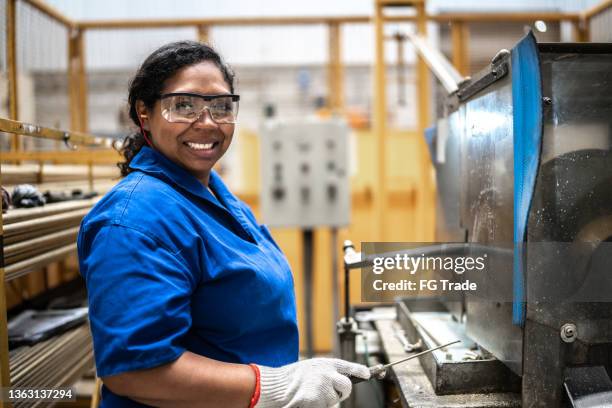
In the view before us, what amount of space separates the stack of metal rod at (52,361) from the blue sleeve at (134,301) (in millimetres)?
532

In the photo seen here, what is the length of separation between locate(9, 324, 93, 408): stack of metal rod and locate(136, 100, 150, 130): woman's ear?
26.6 inches

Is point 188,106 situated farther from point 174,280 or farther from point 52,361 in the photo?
point 52,361

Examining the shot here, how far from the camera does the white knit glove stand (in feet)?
2.69

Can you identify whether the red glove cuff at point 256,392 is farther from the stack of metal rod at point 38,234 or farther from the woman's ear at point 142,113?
the stack of metal rod at point 38,234

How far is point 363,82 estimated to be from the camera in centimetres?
407

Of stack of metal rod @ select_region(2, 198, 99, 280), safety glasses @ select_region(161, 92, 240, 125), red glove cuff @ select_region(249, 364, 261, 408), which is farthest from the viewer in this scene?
stack of metal rod @ select_region(2, 198, 99, 280)

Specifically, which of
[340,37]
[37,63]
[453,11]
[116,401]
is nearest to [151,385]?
[116,401]

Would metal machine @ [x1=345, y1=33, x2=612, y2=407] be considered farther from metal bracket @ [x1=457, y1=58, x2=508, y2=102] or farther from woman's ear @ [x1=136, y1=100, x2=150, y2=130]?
woman's ear @ [x1=136, y1=100, x2=150, y2=130]

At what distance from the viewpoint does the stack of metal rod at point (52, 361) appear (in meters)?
1.20

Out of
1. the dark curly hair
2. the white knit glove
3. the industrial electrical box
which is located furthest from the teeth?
the industrial electrical box

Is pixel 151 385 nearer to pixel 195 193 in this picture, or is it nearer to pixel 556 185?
pixel 195 193

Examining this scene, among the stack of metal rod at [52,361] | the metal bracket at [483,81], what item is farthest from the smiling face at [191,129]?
the stack of metal rod at [52,361]

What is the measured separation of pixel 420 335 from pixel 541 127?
58 cm

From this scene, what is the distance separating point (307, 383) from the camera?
0.85 metres
